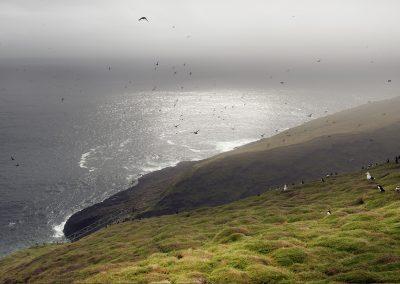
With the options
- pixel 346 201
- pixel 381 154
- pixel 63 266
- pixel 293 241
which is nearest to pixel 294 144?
pixel 381 154

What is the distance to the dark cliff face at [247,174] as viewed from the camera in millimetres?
146375

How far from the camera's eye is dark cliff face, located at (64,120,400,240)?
146 m

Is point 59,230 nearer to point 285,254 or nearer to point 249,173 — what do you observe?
point 249,173

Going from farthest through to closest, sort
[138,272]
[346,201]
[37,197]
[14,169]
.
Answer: [14,169]
[37,197]
[346,201]
[138,272]

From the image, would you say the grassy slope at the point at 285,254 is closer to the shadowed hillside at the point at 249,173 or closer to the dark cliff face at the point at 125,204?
the shadowed hillside at the point at 249,173

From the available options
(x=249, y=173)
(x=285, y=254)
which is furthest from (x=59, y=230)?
(x=285, y=254)

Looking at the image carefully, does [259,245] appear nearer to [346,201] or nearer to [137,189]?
[346,201]

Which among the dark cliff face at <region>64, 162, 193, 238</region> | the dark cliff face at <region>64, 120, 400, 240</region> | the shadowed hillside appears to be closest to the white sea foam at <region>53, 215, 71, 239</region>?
the dark cliff face at <region>64, 162, 193, 238</region>

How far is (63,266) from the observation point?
79.0m

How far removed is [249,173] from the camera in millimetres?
156875

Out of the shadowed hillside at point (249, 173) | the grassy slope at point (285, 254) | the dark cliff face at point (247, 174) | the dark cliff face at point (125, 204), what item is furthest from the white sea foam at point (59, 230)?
the grassy slope at point (285, 254)

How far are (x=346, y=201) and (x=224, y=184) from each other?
80557mm

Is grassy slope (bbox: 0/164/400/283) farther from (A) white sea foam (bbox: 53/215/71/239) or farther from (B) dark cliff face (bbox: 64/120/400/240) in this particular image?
(B) dark cliff face (bbox: 64/120/400/240)

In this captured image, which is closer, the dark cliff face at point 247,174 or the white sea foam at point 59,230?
the white sea foam at point 59,230
